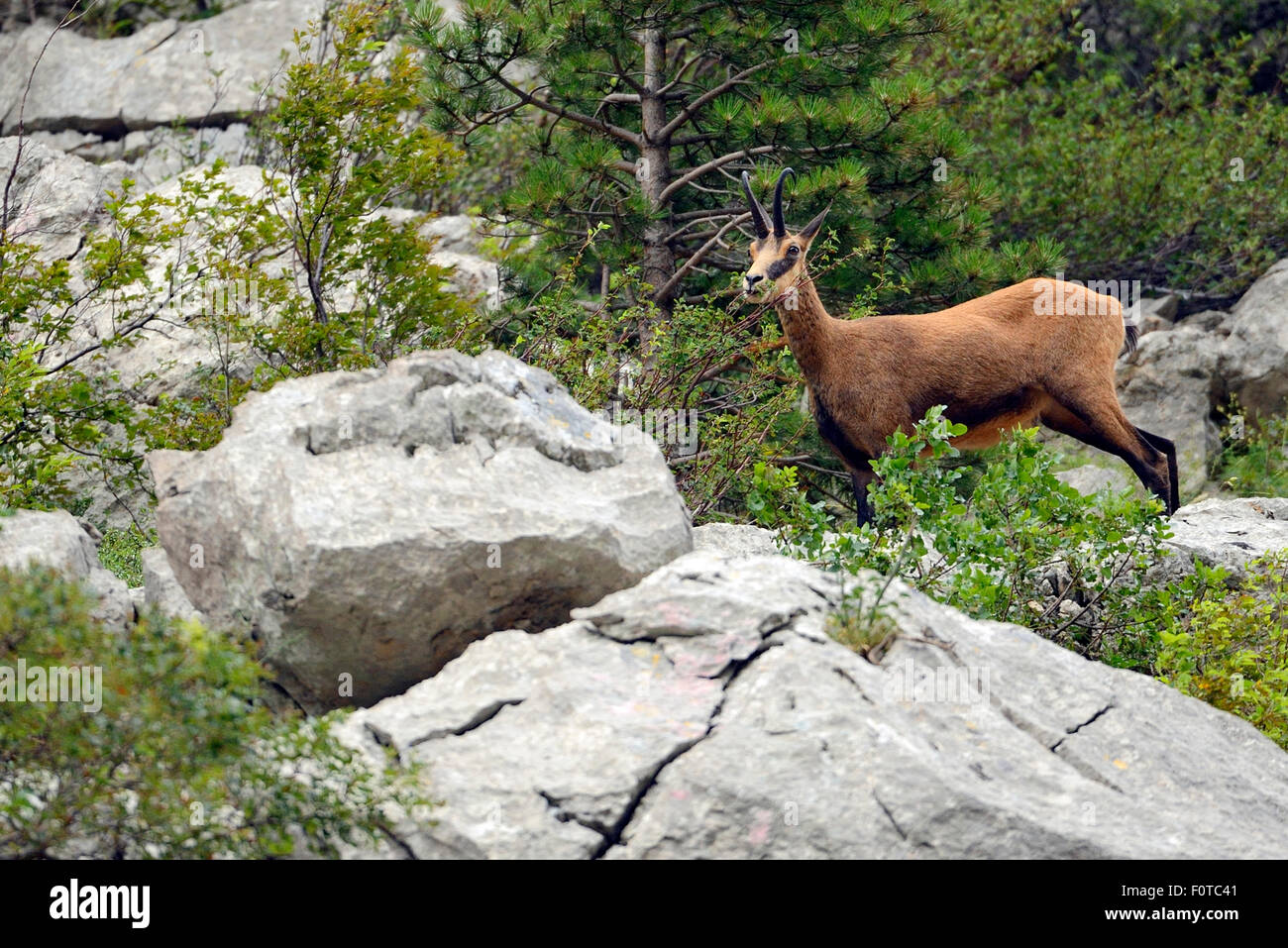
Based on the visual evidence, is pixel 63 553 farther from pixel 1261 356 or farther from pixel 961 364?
pixel 1261 356

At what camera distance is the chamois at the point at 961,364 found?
8203 mm

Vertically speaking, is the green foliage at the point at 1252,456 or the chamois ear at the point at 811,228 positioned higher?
the chamois ear at the point at 811,228

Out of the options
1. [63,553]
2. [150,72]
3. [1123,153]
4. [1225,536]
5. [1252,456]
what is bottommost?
[1252,456]

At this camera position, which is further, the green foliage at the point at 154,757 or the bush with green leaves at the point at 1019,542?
the bush with green leaves at the point at 1019,542

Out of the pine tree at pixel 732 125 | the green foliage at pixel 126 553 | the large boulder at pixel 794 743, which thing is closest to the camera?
the large boulder at pixel 794 743

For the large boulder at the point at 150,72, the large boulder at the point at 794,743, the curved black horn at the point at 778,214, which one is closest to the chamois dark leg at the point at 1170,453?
the curved black horn at the point at 778,214

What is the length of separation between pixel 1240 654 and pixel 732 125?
542cm

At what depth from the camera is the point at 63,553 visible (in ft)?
18.9

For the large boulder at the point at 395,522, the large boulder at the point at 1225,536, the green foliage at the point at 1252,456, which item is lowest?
the green foliage at the point at 1252,456

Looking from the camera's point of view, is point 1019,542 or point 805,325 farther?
point 805,325

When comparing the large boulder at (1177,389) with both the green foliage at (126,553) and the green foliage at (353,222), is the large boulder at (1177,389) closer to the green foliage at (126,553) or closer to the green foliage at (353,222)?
the green foliage at (353,222)

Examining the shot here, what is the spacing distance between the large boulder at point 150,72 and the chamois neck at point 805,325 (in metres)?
9.83

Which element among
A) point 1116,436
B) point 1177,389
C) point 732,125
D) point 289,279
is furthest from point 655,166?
point 1177,389

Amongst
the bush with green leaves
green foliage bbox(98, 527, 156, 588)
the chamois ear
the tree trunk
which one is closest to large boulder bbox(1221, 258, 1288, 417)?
the tree trunk
